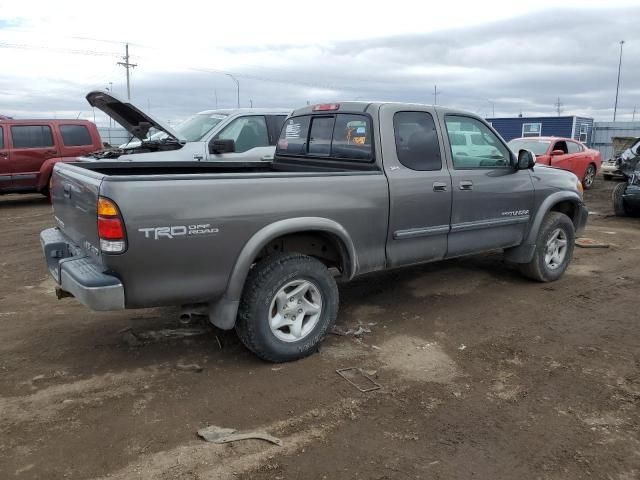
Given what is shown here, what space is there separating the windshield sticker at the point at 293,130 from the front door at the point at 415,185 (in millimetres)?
1068

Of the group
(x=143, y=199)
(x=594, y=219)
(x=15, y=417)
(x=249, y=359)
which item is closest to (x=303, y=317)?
(x=249, y=359)

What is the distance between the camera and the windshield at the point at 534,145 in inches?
563

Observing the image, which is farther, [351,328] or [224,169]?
[224,169]

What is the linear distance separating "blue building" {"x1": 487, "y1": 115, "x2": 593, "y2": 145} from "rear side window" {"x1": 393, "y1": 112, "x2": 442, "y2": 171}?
1115 inches

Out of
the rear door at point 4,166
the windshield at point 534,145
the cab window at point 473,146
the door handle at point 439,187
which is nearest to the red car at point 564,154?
the windshield at point 534,145

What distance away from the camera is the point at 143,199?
10.4 feet

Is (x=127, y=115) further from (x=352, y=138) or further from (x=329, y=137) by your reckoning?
(x=352, y=138)

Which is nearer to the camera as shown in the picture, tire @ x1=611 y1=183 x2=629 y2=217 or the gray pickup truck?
the gray pickup truck

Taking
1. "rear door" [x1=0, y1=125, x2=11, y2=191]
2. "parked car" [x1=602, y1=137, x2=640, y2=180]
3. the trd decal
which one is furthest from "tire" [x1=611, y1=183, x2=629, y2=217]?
"rear door" [x1=0, y1=125, x2=11, y2=191]

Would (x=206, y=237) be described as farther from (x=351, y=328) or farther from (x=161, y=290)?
(x=351, y=328)

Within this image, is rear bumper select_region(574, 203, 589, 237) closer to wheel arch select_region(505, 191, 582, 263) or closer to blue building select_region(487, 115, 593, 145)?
wheel arch select_region(505, 191, 582, 263)

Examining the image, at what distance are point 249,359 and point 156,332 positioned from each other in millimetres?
919

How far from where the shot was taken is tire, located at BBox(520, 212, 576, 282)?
5.76 metres

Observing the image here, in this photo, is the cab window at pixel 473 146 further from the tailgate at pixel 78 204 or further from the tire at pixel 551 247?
the tailgate at pixel 78 204
